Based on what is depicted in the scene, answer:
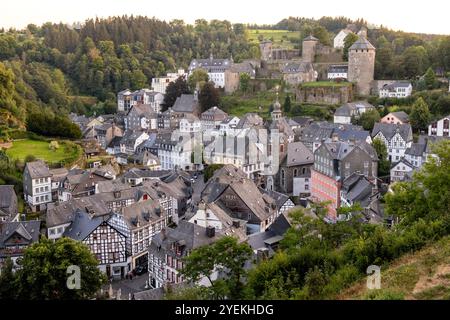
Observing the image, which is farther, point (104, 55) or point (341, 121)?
point (104, 55)

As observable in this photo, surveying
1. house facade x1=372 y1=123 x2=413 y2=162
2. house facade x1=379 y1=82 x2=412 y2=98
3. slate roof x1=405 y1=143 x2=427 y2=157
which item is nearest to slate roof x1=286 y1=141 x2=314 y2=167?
house facade x1=372 y1=123 x2=413 y2=162

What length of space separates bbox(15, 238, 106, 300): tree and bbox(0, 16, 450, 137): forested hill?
106 feet

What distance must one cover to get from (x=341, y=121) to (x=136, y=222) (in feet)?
108

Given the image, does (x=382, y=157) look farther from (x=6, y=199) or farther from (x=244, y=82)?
(x=244, y=82)

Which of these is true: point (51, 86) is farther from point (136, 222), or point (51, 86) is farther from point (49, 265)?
point (49, 265)

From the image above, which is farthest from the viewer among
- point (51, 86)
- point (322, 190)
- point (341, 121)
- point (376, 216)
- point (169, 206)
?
point (51, 86)

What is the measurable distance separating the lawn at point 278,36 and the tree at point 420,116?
5776cm

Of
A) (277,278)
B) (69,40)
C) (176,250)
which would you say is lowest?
(176,250)

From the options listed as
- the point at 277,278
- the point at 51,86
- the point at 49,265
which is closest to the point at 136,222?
the point at 49,265

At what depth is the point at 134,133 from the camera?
6059 cm

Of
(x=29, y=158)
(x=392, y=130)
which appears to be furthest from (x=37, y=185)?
(x=392, y=130)

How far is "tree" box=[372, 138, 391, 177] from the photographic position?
4550 cm

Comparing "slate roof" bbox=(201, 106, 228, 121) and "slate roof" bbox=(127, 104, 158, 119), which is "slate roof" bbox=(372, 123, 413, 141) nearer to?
"slate roof" bbox=(201, 106, 228, 121)

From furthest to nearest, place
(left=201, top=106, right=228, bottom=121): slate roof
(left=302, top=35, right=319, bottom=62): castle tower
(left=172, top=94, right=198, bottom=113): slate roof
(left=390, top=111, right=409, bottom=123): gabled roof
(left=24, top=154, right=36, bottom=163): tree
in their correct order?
(left=302, top=35, right=319, bottom=62): castle tower
(left=172, top=94, right=198, bottom=113): slate roof
(left=201, top=106, right=228, bottom=121): slate roof
(left=390, top=111, right=409, bottom=123): gabled roof
(left=24, top=154, right=36, bottom=163): tree
